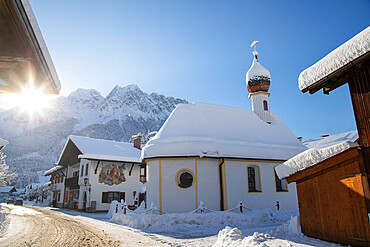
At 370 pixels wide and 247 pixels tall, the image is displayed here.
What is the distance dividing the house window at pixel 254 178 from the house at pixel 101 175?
1128 centimetres

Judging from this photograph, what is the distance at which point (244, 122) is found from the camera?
62.8 feet

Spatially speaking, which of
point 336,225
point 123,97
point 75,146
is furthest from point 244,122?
point 123,97

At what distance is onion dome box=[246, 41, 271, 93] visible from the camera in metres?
21.8

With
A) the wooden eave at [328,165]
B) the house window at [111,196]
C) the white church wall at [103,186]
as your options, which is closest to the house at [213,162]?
the wooden eave at [328,165]

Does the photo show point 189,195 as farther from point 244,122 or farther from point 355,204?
point 355,204

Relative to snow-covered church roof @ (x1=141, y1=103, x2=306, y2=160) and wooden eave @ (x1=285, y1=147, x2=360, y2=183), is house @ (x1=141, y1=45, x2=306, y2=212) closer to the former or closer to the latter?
snow-covered church roof @ (x1=141, y1=103, x2=306, y2=160)

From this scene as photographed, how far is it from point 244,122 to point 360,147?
13.6 meters

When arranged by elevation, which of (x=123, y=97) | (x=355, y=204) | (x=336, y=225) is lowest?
(x=336, y=225)

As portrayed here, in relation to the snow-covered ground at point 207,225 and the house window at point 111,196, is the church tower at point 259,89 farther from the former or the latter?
the house window at point 111,196

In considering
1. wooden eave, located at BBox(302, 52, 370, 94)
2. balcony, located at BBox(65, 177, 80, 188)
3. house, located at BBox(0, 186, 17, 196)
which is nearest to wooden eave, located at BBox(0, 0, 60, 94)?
wooden eave, located at BBox(302, 52, 370, 94)

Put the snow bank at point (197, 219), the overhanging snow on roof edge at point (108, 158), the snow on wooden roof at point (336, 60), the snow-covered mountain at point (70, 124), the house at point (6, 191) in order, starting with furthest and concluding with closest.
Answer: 1. the snow-covered mountain at point (70, 124)
2. the house at point (6, 191)
3. the overhanging snow on roof edge at point (108, 158)
4. the snow bank at point (197, 219)
5. the snow on wooden roof at point (336, 60)

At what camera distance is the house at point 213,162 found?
47.6ft

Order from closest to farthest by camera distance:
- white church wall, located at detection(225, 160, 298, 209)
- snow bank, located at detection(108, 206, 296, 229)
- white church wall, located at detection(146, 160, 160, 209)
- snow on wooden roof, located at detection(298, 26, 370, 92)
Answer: snow on wooden roof, located at detection(298, 26, 370, 92)
snow bank, located at detection(108, 206, 296, 229)
white church wall, located at detection(146, 160, 160, 209)
white church wall, located at detection(225, 160, 298, 209)

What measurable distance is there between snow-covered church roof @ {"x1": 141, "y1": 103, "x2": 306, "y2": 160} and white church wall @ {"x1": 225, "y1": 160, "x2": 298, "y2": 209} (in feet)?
2.13
